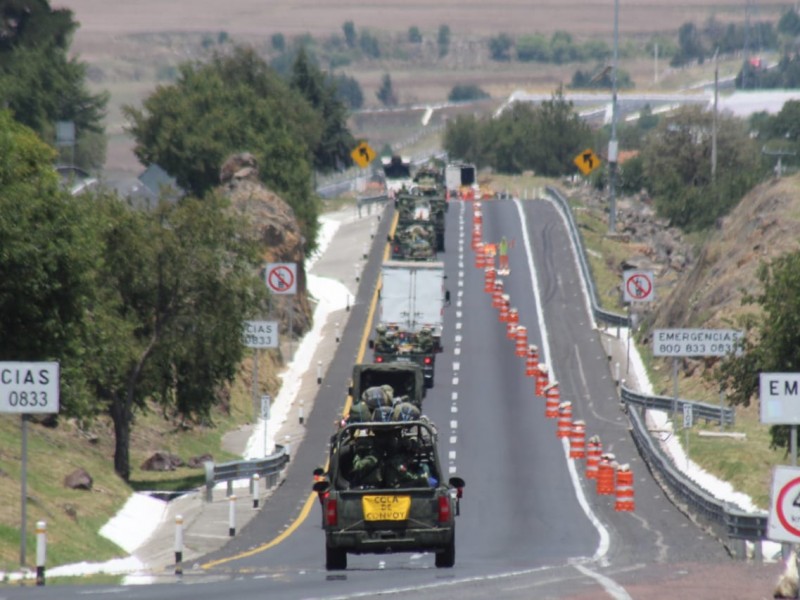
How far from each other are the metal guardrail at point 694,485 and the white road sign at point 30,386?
11.7 metres

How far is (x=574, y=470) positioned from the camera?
43875 millimetres

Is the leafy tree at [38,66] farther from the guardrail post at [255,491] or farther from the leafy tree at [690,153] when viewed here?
the guardrail post at [255,491]

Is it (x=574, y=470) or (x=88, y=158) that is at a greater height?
(x=88, y=158)

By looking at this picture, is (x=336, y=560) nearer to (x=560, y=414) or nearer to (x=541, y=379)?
(x=560, y=414)

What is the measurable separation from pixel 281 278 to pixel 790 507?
32.2 m

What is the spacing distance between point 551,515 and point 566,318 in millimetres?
32054

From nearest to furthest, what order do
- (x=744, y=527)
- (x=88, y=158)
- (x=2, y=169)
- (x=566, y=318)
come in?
(x=744, y=527) → (x=2, y=169) → (x=566, y=318) → (x=88, y=158)

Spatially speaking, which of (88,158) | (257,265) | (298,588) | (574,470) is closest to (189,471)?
(257,265)

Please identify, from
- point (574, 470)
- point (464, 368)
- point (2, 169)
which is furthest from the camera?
point (464, 368)

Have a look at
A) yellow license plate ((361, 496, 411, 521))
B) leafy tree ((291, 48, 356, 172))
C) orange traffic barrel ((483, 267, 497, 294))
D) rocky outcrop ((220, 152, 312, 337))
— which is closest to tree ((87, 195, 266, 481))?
yellow license plate ((361, 496, 411, 521))

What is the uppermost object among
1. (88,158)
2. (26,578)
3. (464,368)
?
(88,158)

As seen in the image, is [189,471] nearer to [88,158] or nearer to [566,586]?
[566,586]

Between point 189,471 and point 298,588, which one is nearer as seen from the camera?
point 298,588

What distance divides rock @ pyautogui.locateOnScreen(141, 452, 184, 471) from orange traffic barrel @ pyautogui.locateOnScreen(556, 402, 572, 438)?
10.5m
